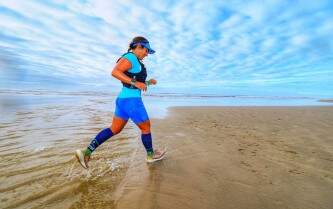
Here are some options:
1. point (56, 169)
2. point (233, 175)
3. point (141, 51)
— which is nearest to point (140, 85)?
point (141, 51)

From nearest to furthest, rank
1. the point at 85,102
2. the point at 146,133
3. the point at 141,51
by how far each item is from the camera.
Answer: the point at 141,51 < the point at 146,133 < the point at 85,102

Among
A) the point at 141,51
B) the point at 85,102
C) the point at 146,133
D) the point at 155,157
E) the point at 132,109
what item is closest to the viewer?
the point at 132,109

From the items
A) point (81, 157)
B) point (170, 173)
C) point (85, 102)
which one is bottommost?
point (170, 173)

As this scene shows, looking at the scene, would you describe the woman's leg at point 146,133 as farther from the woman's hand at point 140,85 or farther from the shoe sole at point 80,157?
the shoe sole at point 80,157

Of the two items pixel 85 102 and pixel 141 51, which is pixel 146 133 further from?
pixel 85 102

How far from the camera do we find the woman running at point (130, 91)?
12.9ft

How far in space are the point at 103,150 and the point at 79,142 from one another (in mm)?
789

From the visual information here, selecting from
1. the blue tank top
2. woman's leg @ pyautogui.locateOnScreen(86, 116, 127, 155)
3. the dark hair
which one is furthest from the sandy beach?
the dark hair

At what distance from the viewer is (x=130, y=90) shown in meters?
4.12

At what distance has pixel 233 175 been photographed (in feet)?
12.8

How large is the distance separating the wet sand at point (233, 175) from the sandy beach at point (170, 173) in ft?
0.04

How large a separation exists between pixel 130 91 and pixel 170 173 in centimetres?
136

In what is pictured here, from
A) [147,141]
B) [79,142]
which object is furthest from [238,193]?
[79,142]

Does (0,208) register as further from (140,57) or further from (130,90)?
(140,57)
